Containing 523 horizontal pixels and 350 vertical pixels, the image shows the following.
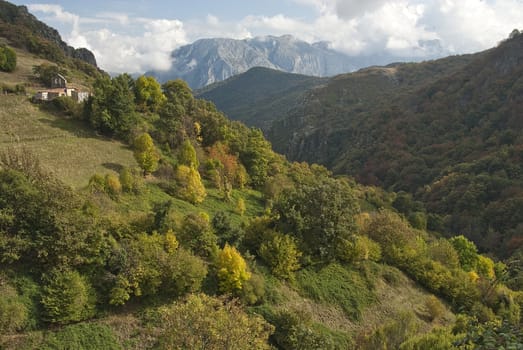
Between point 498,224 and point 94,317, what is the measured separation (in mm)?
72141

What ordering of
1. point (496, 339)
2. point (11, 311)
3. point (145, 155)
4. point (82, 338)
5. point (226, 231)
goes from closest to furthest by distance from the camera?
1. point (496, 339)
2. point (11, 311)
3. point (82, 338)
4. point (226, 231)
5. point (145, 155)

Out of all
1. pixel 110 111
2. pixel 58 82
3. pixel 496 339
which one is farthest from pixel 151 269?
pixel 58 82

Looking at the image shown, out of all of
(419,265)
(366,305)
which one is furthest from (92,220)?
(419,265)

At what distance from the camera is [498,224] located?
67562mm

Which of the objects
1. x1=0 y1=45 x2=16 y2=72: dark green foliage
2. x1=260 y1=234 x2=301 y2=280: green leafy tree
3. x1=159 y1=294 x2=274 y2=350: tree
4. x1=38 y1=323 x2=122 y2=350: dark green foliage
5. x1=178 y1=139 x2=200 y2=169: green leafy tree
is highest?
x1=0 y1=45 x2=16 y2=72: dark green foliage

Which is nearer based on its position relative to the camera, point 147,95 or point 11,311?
point 11,311

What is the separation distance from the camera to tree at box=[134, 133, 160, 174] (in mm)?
36719

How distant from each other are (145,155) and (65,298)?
69.3 ft

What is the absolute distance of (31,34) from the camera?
78562mm

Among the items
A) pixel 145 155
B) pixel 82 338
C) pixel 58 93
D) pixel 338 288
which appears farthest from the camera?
pixel 58 93

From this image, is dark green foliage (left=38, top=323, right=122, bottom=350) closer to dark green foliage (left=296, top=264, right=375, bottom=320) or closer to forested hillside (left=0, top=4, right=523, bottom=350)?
forested hillside (left=0, top=4, right=523, bottom=350)

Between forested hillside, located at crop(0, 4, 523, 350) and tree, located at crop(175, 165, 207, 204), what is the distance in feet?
0.46

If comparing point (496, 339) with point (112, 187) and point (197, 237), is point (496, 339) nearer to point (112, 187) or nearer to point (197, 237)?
point (197, 237)

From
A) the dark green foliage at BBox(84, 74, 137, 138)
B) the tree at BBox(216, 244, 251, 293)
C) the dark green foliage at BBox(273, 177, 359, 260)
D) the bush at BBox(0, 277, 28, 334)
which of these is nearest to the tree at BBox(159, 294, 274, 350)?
the bush at BBox(0, 277, 28, 334)
